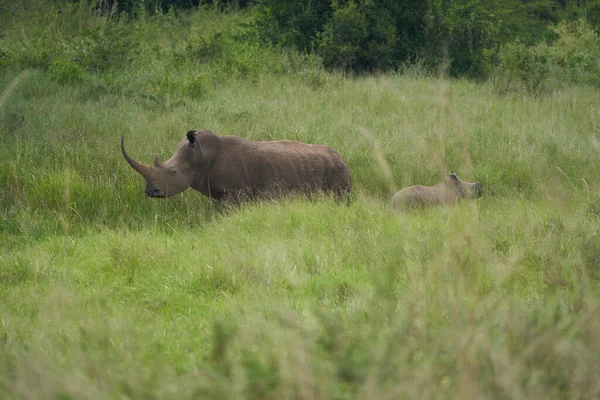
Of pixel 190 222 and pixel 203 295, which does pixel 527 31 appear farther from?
pixel 203 295

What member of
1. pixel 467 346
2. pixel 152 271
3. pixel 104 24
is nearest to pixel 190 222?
pixel 152 271

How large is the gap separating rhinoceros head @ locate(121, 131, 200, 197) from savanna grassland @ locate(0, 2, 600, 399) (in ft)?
1.07

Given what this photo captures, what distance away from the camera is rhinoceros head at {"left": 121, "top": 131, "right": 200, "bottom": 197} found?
7938 millimetres

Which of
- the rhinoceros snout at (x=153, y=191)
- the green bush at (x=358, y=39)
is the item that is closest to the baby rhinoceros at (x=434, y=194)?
the rhinoceros snout at (x=153, y=191)

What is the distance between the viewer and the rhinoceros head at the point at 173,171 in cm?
794

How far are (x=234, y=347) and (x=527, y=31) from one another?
21440 mm

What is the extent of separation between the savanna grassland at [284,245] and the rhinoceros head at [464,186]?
286 millimetres

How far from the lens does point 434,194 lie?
8.34 meters

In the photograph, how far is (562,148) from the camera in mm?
10086

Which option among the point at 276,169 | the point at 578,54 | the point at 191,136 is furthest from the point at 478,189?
the point at 578,54

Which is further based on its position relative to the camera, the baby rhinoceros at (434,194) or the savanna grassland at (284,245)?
the baby rhinoceros at (434,194)

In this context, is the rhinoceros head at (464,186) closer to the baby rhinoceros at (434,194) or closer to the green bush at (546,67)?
the baby rhinoceros at (434,194)

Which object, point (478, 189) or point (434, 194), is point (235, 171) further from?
point (478, 189)

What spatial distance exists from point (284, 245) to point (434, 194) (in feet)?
8.34
